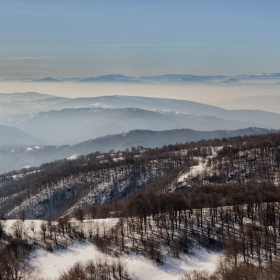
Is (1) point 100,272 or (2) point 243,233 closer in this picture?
(1) point 100,272

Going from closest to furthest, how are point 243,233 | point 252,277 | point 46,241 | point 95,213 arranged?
1. point 252,277
2. point 243,233
3. point 46,241
4. point 95,213

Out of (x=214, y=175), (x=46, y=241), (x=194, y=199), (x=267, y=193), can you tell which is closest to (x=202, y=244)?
(x=194, y=199)

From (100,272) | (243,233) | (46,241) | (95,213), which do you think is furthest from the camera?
(95,213)

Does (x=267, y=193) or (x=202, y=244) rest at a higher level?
(x=267, y=193)

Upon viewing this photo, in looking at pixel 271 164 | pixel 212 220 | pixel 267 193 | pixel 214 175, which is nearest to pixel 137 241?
pixel 212 220

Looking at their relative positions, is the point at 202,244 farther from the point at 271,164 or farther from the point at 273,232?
the point at 271,164

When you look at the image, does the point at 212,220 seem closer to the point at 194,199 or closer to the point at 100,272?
the point at 194,199
